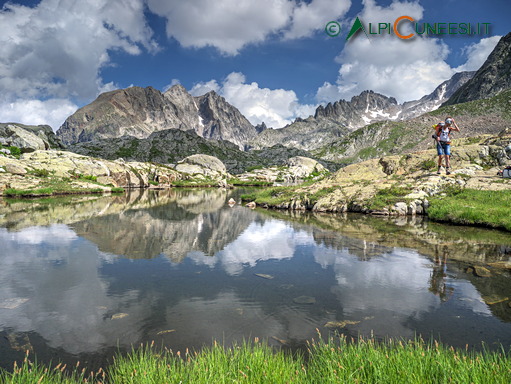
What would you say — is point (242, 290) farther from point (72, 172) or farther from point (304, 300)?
point (72, 172)

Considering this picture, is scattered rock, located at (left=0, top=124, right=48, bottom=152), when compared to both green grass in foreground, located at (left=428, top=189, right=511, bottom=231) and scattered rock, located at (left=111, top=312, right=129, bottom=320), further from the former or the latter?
green grass in foreground, located at (left=428, top=189, right=511, bottom=231)

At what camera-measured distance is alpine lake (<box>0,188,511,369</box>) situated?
775 centimetres

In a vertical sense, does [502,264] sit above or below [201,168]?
below

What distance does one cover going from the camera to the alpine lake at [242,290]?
7.75 metres

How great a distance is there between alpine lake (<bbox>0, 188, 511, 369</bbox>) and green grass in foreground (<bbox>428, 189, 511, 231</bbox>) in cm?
144

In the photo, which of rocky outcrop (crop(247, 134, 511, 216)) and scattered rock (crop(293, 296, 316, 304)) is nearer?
scattered rock (crop(293, 296, 316, 304))

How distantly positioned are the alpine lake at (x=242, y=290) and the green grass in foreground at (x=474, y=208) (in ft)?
4.73

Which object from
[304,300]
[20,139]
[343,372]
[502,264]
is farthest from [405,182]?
[20,139]

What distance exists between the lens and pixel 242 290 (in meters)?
11.1

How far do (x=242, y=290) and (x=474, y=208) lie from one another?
22443mm

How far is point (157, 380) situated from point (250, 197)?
4863cm

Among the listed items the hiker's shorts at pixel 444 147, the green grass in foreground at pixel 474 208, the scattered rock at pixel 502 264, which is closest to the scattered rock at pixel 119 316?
the scattered rock at pixel 502 264

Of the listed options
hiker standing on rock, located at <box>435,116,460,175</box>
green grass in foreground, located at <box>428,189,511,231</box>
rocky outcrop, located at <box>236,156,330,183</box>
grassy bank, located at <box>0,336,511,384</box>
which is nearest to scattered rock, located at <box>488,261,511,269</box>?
green grass in foreground, located at <box>428,189,511,231</box>

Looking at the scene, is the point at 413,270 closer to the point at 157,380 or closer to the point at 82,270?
the point at 157,380
